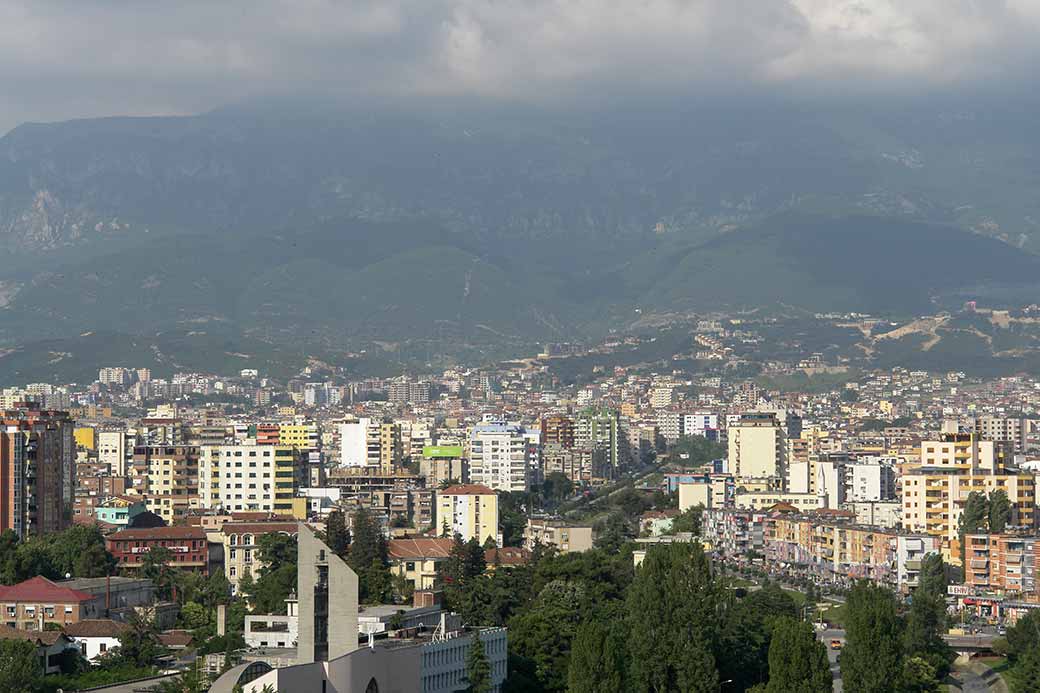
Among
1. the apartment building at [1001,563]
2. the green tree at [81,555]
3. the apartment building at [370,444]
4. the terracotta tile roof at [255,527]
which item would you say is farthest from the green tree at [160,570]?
the apartment building at [370,444]

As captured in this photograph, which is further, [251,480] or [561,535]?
[251,480]

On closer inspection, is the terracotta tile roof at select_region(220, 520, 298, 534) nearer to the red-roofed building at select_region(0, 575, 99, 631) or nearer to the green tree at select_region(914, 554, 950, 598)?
the red-roofed building at select_region(0, 575, 99, 631)

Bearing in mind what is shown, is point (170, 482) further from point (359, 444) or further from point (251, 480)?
point (359, 444)

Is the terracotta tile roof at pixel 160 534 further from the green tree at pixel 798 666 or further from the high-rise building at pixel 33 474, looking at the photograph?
the green tree at pixel 798 666

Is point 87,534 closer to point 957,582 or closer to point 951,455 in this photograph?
point 957,582

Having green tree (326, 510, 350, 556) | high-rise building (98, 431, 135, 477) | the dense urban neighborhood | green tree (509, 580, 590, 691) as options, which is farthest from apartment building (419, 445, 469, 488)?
green tree (509, 580, 590, 691)

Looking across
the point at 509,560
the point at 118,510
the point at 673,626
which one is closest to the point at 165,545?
the point at 509,560
